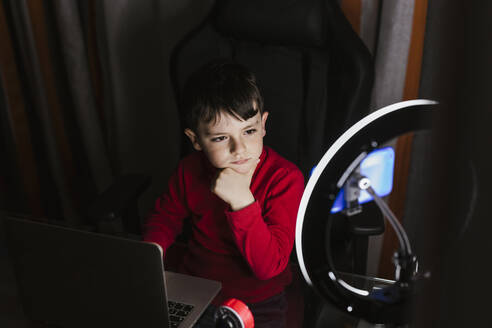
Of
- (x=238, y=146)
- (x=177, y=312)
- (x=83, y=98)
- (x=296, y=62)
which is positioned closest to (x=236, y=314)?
(x=177, y=312)

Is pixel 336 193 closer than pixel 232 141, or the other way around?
pixel 336 193

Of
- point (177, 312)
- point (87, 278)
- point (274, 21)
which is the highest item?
point (274, 21)

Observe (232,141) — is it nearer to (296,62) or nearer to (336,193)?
(296,62)

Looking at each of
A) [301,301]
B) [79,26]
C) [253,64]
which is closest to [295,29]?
[253,64]

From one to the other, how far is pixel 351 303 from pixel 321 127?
0.57m

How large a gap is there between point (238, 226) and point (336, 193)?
13.8 inches

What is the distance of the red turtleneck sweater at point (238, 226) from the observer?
2.85ft

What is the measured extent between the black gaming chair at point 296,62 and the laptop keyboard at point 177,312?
0.32 metres

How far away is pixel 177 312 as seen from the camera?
831 mm

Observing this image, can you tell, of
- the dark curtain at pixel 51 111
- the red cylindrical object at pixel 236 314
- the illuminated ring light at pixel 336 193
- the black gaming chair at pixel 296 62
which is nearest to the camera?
the illuminated ring light at pixel 336 193

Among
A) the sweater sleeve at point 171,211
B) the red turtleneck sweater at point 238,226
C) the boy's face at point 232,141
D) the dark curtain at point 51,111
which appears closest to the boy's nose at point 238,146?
the boy's face at point 232,141

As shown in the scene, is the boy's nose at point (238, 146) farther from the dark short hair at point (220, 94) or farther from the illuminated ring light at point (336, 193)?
the illuminated ring light at point (336, 193)

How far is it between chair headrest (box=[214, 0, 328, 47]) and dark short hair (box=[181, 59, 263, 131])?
0.14 meters

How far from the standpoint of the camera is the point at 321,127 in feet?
3.53
